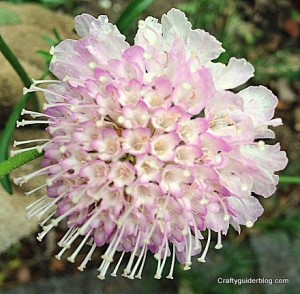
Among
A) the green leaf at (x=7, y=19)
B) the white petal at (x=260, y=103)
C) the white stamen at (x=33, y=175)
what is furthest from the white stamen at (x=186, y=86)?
the green leaf at (x=7, y=19)

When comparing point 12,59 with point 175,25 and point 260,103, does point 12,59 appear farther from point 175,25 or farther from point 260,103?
point 260,103

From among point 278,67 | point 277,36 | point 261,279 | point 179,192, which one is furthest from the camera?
point 277,36

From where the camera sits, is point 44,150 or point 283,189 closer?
point 44,150

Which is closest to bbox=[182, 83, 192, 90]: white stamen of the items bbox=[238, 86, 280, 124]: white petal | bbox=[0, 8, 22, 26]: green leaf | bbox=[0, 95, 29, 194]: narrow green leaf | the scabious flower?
the scabious flower

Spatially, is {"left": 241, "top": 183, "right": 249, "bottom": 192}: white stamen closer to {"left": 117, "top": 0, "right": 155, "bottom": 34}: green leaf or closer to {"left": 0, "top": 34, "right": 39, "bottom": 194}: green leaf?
{"left": 0, "top": 34, "right": 39, "bottom": 194}: green leaf

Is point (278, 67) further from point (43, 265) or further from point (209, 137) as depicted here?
point (209, 137)

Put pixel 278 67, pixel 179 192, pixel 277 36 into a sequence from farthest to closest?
pixel 277 36
pixel 278 67
pixel 179 192

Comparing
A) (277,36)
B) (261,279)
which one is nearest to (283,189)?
(261,279)
